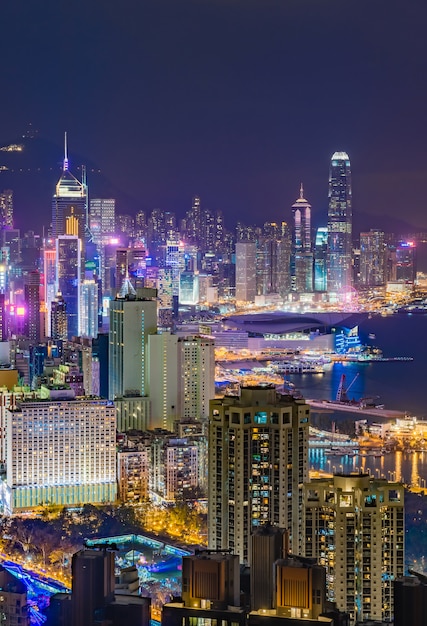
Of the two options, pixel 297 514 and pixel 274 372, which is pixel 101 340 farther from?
pixel 297 514

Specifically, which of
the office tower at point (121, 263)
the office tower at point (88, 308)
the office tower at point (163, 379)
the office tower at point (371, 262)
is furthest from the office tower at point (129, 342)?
the office tower at point (371, 262)

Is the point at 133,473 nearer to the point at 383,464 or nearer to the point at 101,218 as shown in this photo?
the point at 383,464

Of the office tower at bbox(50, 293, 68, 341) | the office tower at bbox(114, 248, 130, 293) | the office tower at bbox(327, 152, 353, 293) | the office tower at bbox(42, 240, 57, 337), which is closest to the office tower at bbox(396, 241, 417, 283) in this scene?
the office tower at bbox(327, 152, 353, 293)

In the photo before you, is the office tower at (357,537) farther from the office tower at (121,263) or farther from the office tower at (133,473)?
the office tower at (121,263)

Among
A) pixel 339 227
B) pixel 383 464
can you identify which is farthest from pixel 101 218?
pixel 383 464

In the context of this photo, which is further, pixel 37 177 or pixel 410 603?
pixel 37 177

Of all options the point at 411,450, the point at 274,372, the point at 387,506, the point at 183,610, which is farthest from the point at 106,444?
the point at 274,372

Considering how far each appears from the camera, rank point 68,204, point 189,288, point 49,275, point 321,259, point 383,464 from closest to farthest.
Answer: point 383,464 < point 49,275 < point 68,204 < point 189,288 < point 321,259

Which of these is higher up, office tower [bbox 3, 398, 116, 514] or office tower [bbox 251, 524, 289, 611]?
office tower [bbox 251, 524, 289, 611]

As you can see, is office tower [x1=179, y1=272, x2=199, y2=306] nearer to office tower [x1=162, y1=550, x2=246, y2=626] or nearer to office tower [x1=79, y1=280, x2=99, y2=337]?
office tower [x1=79, y1=280, x2=99, y2=337]
